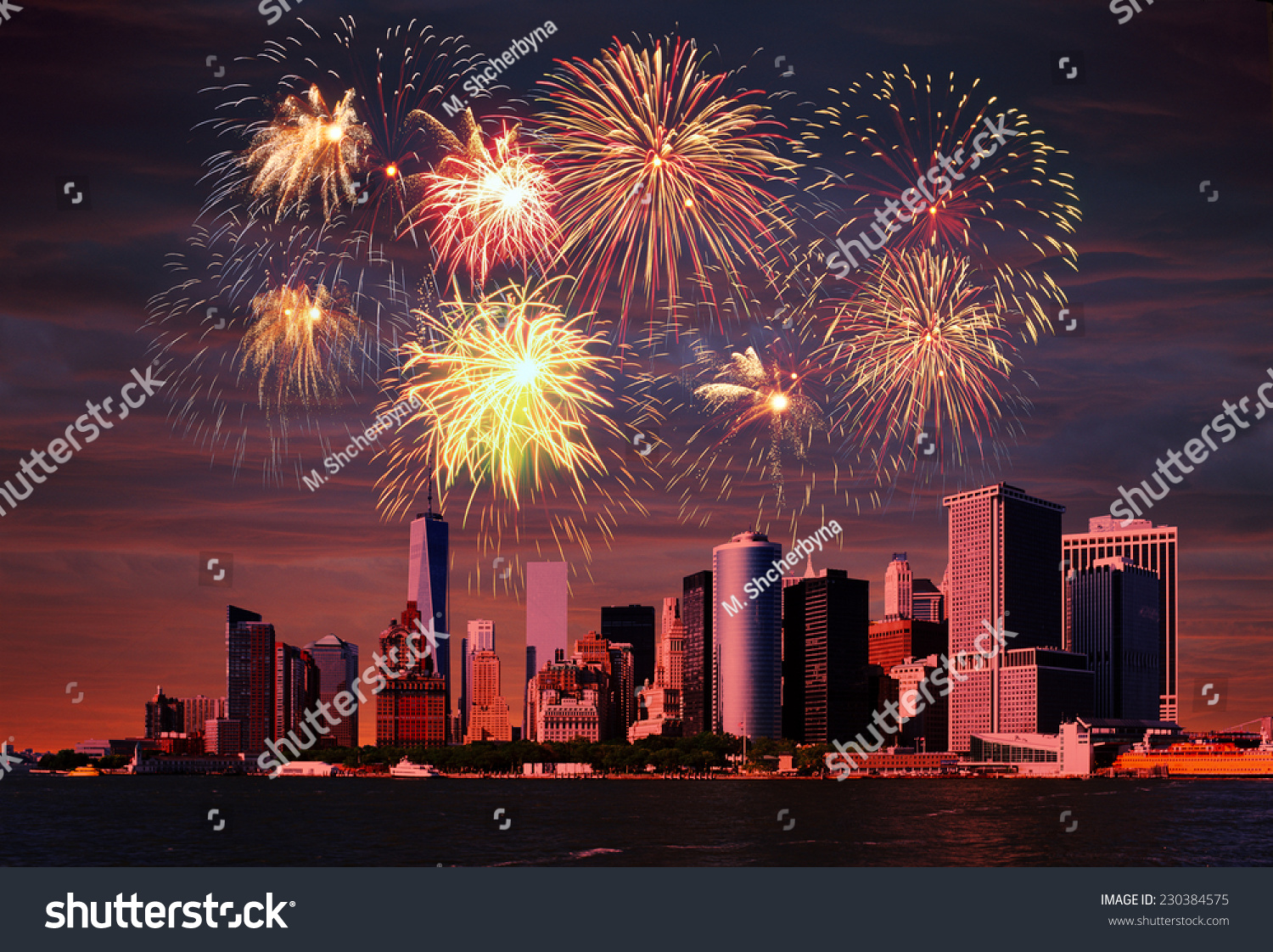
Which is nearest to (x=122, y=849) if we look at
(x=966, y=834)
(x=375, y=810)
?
(x=375, y=810)

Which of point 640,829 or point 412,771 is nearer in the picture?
point 640,829

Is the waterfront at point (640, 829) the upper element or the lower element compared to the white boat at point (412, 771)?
upper

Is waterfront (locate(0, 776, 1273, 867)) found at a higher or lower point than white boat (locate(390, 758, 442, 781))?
higher

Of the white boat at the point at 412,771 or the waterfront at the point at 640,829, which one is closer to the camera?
the waterfront at the point at 640,829

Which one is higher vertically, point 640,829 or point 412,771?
point 640,829
